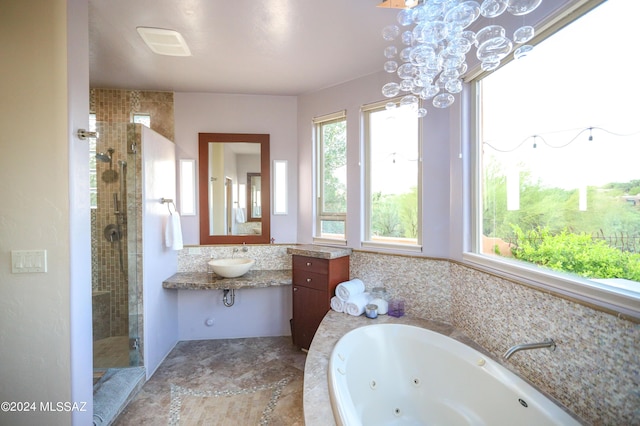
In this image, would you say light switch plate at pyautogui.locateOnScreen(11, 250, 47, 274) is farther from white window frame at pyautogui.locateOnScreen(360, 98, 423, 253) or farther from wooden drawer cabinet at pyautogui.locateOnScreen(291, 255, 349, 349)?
white window frame at pyautogui.locateOnScreen(360, 98, 423, 253)

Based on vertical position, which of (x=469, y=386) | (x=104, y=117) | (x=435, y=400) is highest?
(x=104, y=117)

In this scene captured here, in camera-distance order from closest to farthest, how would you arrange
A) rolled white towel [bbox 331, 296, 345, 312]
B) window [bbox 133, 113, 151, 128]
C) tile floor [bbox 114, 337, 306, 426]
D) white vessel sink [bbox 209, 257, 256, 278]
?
tile floor [bbox 114, 337, 306, 426], rolled white towel [bbox 331, 296, 345, 312], white vessel sink [bbox 209, 257, 256, 278], window [bbox 133, 113, 151, 128]

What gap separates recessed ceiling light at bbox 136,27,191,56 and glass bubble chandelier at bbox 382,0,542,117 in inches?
66.7

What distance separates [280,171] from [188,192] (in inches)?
42.5

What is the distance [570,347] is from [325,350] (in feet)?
4.34

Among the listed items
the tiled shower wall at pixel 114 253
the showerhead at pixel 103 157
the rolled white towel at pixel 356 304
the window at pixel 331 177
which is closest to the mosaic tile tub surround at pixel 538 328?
the rolled white towel at pixel 356 304

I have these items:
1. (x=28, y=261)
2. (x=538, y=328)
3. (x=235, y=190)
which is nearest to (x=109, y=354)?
(x=28, y=261)

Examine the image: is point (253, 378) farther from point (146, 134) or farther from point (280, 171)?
point (146, 134)

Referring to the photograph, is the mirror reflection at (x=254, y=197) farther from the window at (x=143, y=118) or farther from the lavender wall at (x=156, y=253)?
the window at (x=143, y=118)

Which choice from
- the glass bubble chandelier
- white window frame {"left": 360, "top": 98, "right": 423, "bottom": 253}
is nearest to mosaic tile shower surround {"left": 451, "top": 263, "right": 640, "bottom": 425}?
white window frame {"left": 360, "top": 98, "right": 423, "bottom": 253}

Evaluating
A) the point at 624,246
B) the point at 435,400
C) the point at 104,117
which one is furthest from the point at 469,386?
the point at 104,117

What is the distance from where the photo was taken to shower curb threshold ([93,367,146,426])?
71.6 inches

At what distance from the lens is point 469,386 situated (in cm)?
172

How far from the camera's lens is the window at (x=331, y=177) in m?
3.01
